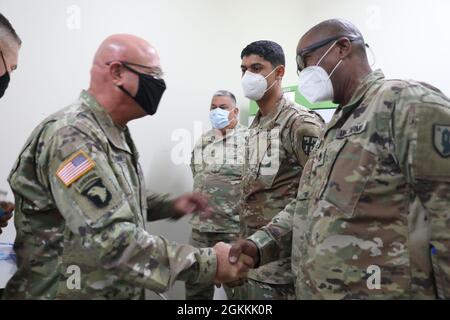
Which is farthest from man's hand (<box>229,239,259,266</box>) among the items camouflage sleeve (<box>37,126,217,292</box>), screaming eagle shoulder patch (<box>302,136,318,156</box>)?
screaming eagle shoulder patch (<box>302,136,318,156</box>)

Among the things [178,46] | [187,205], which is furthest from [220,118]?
[187,205]

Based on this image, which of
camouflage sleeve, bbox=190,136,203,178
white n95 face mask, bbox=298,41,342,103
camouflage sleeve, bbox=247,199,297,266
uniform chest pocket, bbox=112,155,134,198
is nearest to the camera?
uniform chest pocket, bbox=112,155,134,198

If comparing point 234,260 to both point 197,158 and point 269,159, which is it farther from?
point 197,158

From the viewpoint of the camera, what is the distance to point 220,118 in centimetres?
321

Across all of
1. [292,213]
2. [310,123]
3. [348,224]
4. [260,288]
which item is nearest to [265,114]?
[310,123]

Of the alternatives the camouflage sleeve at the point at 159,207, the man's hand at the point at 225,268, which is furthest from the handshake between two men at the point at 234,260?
the camouflage sleeve at the point at 159,207

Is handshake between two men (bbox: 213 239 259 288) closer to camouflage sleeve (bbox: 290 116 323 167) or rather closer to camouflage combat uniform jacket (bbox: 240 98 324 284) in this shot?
camouflage combat uniform jacket (bbox: 240 98 324 284)

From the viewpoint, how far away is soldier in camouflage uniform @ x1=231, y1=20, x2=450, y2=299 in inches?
40.4

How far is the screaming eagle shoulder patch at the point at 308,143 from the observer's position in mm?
1804

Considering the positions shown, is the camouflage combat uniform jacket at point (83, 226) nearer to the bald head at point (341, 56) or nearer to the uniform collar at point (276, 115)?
the bald head at point (341, 56)

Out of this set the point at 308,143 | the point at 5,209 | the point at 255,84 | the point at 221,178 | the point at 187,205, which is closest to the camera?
the point at 5,209

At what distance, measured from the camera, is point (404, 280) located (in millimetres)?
1065

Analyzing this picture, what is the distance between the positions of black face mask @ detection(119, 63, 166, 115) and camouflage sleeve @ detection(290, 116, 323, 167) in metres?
0.79

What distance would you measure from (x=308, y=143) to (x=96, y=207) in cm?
112
